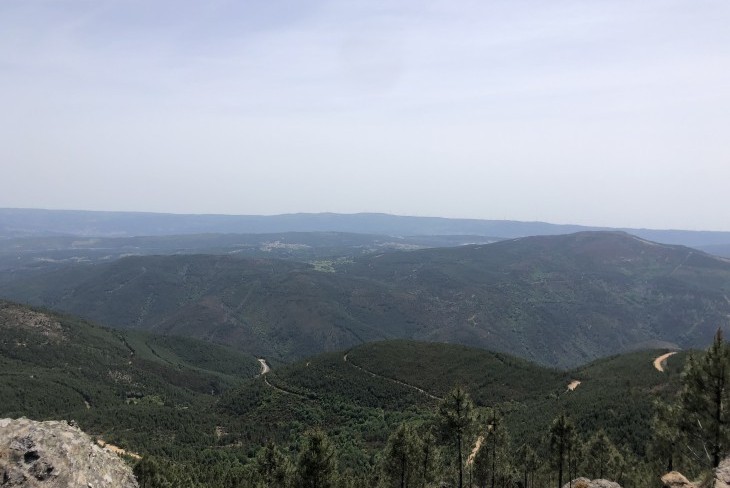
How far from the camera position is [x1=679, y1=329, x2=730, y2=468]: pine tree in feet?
87.8

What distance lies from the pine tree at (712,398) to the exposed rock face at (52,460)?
30840 mm

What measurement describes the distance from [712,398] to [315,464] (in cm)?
3018

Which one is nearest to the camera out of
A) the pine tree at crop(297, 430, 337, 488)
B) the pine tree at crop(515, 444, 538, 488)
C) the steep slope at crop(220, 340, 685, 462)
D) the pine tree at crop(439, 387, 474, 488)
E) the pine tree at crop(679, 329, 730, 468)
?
the pine tree at crop(679, 329, 730, 468)

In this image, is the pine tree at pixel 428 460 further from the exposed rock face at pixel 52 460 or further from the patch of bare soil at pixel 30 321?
the patch of bare soil at pixel 30 321

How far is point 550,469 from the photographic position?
60781 millimetres

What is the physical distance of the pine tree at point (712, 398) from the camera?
26750 mm

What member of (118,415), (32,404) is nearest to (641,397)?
(118,415)

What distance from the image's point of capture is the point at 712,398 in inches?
1073

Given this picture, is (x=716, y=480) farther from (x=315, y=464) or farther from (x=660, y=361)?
(x=660, y=361)

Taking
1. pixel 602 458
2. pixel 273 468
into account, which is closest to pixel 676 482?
pixel 602 458

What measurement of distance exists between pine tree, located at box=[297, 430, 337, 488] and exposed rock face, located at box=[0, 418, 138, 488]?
81.4 feet

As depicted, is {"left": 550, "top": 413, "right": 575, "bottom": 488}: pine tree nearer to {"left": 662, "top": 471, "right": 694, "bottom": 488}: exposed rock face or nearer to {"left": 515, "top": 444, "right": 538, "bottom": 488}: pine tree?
{"left": 515, "top": 444, "right": 538, "bottom": 488}: pine tree

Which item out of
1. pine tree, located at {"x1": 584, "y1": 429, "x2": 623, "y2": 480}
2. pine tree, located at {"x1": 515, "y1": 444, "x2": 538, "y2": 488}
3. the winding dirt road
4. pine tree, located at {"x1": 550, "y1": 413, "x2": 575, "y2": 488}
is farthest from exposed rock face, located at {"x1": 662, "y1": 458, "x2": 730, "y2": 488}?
the winding dirt road

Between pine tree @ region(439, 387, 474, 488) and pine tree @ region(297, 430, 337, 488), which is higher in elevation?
pine tree @ region(439, 387, 474, 488)
